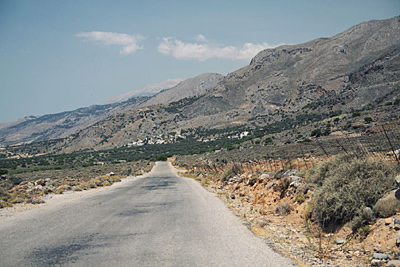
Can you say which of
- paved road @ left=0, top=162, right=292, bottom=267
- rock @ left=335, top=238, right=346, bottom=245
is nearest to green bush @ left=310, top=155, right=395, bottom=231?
rock @ left=335, top=238, right=346, bottom=245

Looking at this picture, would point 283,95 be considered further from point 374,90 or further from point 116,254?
point 116,254

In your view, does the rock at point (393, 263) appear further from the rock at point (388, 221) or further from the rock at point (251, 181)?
the rock at point (251, 181)

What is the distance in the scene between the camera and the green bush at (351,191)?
7.39 meters

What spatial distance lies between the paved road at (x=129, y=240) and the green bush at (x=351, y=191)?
2052 mm

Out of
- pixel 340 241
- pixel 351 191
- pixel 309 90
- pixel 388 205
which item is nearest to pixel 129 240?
pixel 340 241

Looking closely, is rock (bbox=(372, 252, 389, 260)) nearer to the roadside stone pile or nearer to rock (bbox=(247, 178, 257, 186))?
the roadside stone pile

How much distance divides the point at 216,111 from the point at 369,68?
327 feet

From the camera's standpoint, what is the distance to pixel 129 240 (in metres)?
6.97

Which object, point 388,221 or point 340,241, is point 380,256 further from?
point 340,241

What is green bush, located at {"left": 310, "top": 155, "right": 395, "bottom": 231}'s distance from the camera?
24.2 feet

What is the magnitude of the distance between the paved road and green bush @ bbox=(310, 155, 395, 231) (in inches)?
80.8

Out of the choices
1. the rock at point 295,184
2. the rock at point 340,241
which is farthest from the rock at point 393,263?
the rock at point 295,184

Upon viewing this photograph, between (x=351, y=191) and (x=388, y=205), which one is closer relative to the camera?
(x=388, y=205)

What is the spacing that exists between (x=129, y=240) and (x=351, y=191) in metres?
5.79
